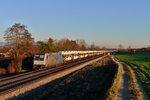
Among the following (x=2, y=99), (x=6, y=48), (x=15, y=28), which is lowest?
(x=2, y=99)

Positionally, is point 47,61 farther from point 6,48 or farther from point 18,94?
point 18,94

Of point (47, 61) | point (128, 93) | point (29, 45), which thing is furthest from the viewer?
point (29, 45)

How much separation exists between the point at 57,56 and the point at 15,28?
10.2m

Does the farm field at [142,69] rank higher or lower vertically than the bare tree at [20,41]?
lower

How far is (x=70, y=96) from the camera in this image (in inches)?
421

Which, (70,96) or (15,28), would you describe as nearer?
(70,96)

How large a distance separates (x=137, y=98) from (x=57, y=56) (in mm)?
22444

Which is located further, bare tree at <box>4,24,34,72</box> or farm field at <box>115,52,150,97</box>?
bare tree at <box>4,24,34,72</box>

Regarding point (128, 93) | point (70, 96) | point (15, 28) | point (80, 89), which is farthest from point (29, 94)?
point (15, 28)

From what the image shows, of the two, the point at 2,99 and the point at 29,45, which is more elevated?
the point at 29,45

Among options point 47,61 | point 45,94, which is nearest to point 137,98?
point 45,94

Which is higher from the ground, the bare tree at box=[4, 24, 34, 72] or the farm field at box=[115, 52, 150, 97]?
the bare tree at box=[4, 24, 34, 72]

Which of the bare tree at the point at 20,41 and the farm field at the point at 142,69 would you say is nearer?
the farm field at the point at 142,69

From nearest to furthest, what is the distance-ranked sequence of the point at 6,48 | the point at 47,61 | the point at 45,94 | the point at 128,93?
the point at 128,93 → the point at 45,94 → the point at 47,61 → the point at 6,48
